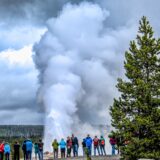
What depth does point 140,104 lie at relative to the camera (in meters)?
38.2

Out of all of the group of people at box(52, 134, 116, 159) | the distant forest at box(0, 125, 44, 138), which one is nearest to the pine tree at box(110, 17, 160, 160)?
the group of people at box(52, 134, 116, 159)

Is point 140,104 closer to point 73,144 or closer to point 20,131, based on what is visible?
point 73,144

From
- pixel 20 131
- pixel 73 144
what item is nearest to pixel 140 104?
pixel 73 144

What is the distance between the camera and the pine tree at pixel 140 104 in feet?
123

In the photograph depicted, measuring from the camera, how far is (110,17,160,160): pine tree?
123ft

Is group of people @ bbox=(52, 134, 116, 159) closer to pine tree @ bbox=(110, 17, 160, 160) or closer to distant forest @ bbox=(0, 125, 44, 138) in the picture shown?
pine tree @ bbox=(110, 17, 160, 160)

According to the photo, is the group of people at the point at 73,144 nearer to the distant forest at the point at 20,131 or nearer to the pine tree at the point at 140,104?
the pine tree at the point at 140,104

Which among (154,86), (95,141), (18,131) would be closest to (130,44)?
(154,86)

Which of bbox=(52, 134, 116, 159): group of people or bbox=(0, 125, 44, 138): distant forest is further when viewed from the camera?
bbox=(0, 125, 44, 138): distant forest

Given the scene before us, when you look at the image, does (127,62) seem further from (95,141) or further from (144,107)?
(95,141)

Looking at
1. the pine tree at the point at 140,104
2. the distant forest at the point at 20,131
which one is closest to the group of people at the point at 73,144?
the pine tree at the point at 140,104

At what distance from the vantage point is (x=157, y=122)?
38156 millimetres

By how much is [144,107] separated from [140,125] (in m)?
1.55

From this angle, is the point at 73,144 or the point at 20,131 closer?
the point at 73,144
